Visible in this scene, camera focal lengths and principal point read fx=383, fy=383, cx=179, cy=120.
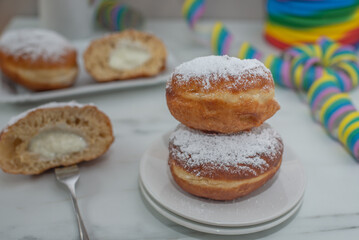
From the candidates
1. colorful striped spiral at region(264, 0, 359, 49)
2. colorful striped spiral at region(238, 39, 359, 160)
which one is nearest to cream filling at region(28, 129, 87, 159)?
colorful striped spiral at region(238, 39, 359, 160)

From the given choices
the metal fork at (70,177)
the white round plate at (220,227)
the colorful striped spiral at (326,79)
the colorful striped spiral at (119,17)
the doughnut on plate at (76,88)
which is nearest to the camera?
the white round plate at (220,227)

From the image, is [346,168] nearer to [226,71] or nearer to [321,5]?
[226,71]

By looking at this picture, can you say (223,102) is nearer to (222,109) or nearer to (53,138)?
(222,109)

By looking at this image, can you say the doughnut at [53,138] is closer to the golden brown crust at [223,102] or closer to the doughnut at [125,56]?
the golden brown crust at [223,102]

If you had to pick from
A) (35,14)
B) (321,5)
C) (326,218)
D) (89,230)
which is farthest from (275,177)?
(35,14)

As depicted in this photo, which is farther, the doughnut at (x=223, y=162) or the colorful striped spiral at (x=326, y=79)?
the colorful striped spiral at (x=326, y=79)

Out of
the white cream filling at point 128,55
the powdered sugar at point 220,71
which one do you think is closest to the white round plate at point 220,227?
the powdered sugar at point 220,71

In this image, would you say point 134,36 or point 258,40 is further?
point 258,40
